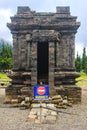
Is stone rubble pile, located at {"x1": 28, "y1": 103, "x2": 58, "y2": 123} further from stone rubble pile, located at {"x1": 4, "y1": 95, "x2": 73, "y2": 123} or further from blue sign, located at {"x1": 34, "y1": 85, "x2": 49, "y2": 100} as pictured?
blue sign, located at {"x1": 34, "y1": 85, "x2": 49, "y2": 100}

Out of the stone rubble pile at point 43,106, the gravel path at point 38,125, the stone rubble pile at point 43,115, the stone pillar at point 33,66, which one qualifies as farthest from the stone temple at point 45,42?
the stone rubble pile at point 43,115

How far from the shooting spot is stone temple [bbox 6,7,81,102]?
22.4 meters

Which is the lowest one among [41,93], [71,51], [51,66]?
[41,93]

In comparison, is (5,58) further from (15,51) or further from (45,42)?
(45,42)

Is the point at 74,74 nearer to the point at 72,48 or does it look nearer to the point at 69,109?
the point at 72,48

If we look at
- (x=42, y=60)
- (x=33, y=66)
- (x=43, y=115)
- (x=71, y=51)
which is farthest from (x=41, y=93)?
(x=42, y=60)

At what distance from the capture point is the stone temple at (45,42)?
22391mm

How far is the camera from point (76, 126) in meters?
14.2

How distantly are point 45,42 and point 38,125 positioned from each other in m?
10.0

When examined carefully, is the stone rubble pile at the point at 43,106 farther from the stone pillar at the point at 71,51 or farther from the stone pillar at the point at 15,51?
the stone pillar at the point at 15,51

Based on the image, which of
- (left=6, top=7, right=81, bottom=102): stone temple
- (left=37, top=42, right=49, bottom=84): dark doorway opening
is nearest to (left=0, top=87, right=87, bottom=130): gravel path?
(left=6, top=7, right=81, bottom=102): stone temple

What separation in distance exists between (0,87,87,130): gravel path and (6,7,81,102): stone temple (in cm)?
359

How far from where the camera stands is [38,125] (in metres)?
14.2

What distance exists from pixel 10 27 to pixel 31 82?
4.03 meters
